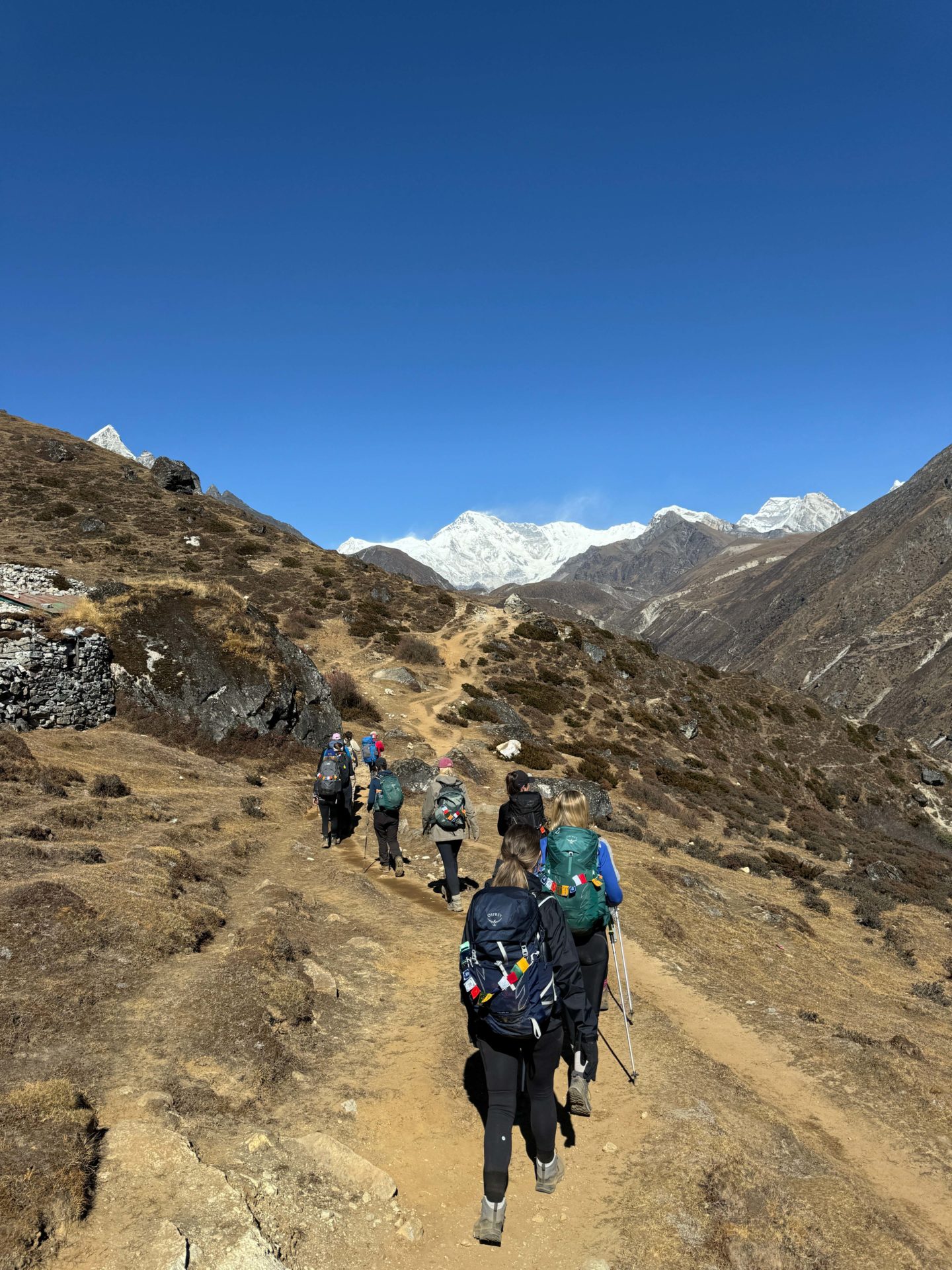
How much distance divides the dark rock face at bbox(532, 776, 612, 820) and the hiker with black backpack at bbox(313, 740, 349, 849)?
840 centimetres

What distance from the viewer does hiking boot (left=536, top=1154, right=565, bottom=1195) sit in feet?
18.5

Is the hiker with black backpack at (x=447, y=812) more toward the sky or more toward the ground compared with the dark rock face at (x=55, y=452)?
more toward the ground

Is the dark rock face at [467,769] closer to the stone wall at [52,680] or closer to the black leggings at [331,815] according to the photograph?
the black leggings at [331,815]

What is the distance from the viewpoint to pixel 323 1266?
473 centimetres

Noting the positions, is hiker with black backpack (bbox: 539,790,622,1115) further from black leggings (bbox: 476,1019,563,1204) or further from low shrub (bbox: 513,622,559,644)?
low shrub (bbox: 513,622,559,644)

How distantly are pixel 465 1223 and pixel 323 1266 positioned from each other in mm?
1204

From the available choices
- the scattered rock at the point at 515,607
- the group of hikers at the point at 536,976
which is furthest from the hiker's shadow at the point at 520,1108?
the scattered rock at the point at 515,607

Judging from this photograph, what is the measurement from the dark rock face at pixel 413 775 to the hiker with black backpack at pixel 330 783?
188 inches

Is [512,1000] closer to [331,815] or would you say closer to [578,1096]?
[578,1096]

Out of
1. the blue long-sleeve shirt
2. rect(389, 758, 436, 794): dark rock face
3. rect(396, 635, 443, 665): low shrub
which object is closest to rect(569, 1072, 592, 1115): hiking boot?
the blue long-sleeve shirt

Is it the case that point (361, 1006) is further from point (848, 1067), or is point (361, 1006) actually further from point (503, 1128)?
point (848, 1067)

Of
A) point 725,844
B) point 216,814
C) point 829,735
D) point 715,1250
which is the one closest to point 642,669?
point 829,735

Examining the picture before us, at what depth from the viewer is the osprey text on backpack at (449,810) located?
11656mm

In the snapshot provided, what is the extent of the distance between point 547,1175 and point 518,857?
2761mm
